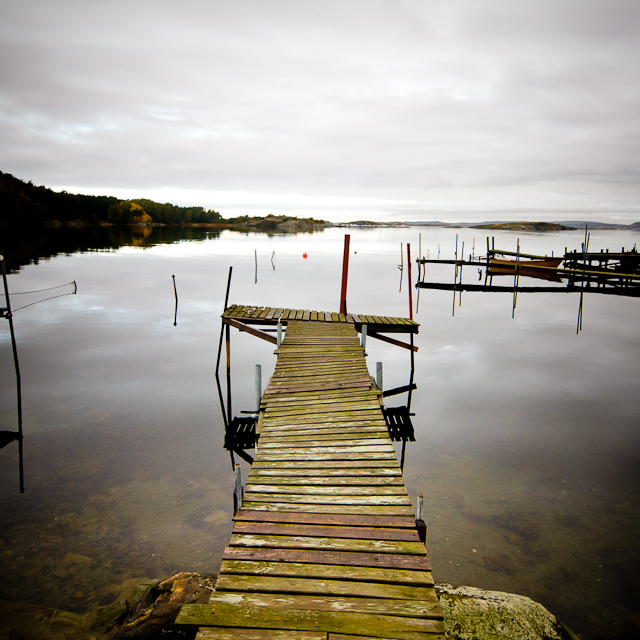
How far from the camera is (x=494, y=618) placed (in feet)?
17.8

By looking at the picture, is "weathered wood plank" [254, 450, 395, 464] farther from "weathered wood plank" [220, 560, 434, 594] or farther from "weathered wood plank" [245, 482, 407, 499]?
"weathered wood plank" [220, 560, 434, 594]

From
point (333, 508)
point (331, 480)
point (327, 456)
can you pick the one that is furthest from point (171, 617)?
point (327, 456)

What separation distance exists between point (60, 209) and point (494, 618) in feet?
513

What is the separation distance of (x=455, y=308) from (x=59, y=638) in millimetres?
31510

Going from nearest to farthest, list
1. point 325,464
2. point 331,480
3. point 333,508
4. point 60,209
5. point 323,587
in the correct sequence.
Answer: point 323,587
point 333,508
point 331,480
point 325,464
point 60,209

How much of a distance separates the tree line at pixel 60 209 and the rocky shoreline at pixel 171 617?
12619cm

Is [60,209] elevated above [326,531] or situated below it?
above

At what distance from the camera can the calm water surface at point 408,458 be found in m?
7.36

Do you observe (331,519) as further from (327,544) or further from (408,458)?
(408,458)

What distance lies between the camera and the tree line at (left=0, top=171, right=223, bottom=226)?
355ft

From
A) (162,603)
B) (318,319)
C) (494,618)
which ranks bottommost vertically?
(162,603)

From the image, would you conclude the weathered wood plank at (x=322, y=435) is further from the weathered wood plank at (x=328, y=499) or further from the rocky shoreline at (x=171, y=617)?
the rocky shoreline at (x=171, y=617)

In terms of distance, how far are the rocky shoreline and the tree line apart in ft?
414

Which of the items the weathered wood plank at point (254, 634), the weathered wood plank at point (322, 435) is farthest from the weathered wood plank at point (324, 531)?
the weathered wood plank at point (322, 435)
